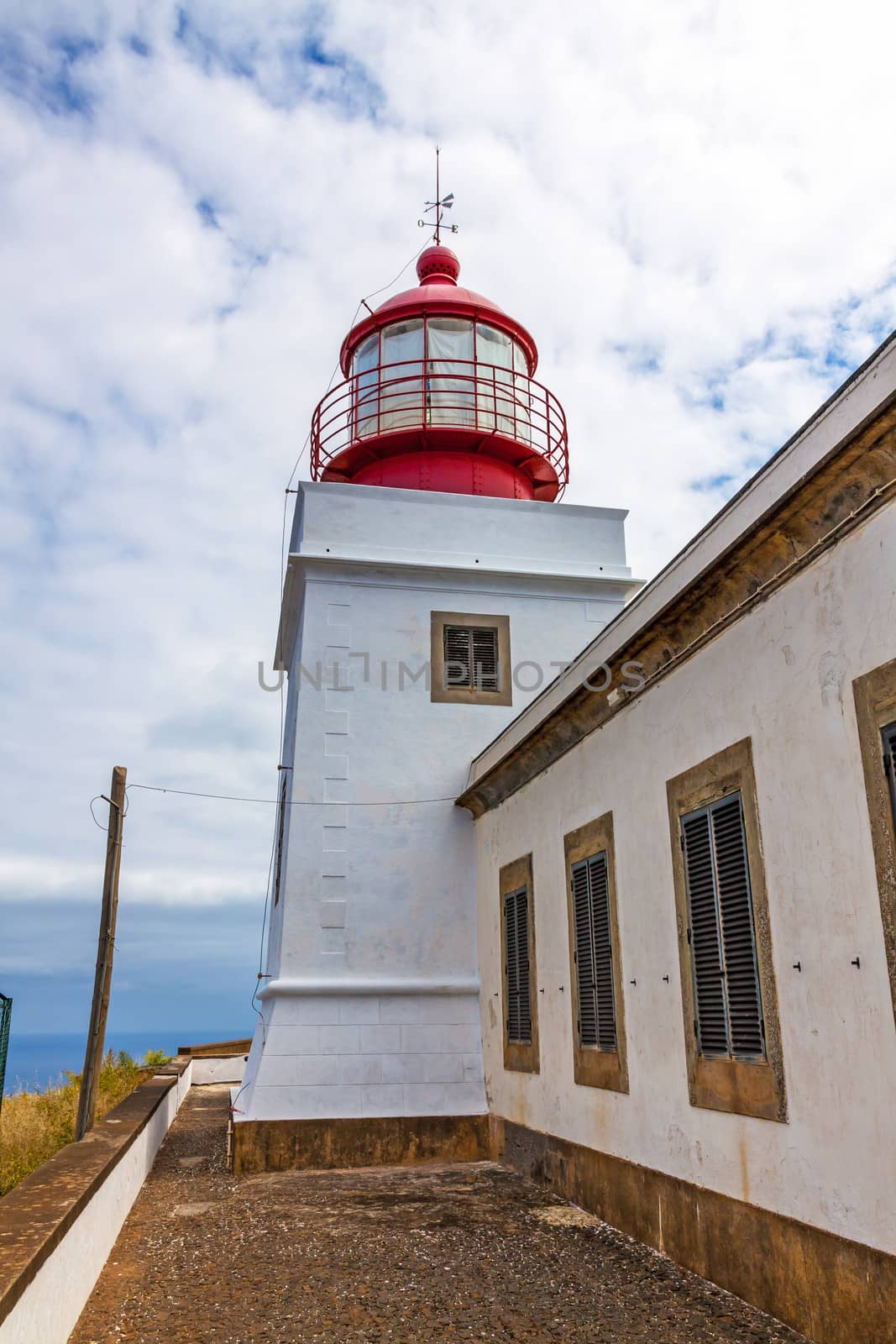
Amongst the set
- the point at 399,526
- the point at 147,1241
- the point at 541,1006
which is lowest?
the point at 147,1241

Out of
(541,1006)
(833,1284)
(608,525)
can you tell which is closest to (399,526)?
(608,525)

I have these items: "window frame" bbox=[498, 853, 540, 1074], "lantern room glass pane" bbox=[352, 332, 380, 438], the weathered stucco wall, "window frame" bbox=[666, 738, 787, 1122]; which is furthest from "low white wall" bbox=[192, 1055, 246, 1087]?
"window frame" bbox=[666, 738, 787, 1122]

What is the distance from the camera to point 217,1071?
2147 cm

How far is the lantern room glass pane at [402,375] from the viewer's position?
1405cm

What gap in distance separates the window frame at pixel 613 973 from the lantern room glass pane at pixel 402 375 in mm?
7348

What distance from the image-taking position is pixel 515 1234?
7.25 meters

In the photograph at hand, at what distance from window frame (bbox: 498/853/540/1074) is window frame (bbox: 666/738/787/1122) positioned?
10.4 feet

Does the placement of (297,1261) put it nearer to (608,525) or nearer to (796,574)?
(796,574)

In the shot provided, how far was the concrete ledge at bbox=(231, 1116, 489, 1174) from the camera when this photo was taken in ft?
33.5

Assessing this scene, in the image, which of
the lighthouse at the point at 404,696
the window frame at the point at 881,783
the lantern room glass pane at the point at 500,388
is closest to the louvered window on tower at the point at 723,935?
the window frame at the point at 881,783

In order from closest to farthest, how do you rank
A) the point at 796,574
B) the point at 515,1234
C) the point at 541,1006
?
the point at 796,574 < the point at 515,1234 < the point at 541,1006

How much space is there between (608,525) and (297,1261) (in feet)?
30.6

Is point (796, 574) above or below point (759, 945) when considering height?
above

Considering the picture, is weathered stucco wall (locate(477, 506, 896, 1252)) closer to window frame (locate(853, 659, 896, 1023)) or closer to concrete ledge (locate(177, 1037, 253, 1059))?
window frame (locate(853, 659, 896, 1023))
